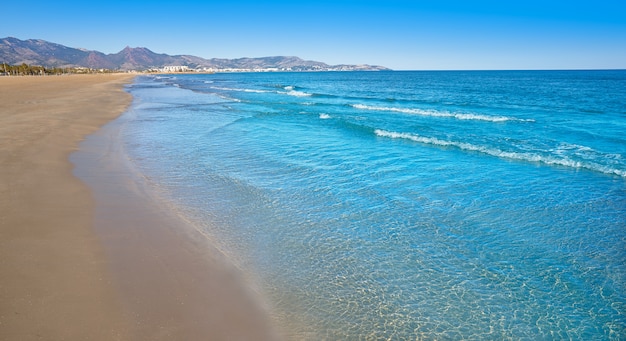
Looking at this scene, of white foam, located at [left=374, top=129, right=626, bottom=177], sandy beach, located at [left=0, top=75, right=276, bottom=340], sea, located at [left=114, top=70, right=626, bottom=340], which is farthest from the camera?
white foam, located at [left=374, top=129, right=626, bottom=177]

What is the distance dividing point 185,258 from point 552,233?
792cm

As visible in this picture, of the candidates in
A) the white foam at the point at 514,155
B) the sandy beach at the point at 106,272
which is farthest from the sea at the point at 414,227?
the sandy beach at the point at 106,272

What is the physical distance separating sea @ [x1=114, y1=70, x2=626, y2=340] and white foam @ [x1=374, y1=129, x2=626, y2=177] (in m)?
0.12

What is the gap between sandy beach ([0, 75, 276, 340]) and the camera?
472 centimetres

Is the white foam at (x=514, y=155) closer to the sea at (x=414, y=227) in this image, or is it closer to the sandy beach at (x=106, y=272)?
the sea at (x=414, y=227)

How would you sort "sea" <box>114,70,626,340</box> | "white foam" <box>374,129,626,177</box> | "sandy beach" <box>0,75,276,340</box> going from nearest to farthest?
"sandy beach" <box>0,75,276,340</box> < "sea" <box>114,70,626,340</box> < "white foam" <box>374,129,626,177</box>

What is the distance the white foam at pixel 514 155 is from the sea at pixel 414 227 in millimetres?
121

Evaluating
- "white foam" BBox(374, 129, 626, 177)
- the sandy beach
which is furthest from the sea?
the sandy beach

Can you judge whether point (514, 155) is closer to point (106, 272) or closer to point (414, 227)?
point (414, 227)

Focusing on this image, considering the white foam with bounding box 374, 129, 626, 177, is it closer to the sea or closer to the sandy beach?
the sea

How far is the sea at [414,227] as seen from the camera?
210 inches

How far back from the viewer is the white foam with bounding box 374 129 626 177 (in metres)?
13.6

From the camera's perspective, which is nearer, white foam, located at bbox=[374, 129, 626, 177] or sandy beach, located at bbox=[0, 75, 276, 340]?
sandy beach, located at bbox=[0, 75, 276, 340]

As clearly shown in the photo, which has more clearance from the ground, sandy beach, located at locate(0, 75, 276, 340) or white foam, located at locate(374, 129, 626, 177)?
white foam, located at locate(374, 129, 626, 177)
